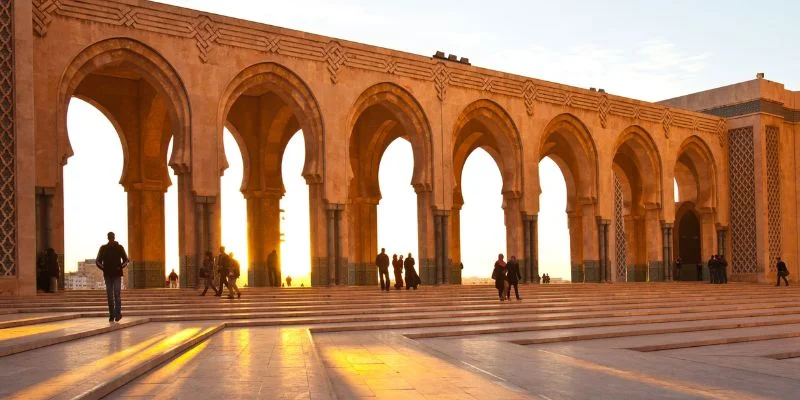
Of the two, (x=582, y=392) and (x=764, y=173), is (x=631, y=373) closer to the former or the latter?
(x=582, y=392)

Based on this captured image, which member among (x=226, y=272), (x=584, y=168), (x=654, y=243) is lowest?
(x=226, y=272)

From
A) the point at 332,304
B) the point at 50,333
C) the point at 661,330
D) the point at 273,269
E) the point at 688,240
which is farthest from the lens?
the point at 688,240

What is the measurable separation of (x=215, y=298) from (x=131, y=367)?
27.9 ft

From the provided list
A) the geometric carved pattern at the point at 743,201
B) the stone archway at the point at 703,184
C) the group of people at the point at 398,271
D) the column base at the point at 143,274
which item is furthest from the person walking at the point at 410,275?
the geometric carved pattern at the point at 743,201

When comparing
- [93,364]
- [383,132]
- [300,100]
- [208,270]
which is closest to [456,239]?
[383,132]

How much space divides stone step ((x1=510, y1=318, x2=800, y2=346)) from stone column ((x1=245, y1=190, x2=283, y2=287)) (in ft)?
38.0

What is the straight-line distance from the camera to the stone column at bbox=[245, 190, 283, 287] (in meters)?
21.5

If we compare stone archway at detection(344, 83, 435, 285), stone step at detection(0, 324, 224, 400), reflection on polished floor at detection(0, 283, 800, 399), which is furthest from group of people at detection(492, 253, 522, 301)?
stone step at detection(0, 324, 224, 400)

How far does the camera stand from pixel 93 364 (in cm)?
615

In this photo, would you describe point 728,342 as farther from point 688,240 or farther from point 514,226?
point 688,240

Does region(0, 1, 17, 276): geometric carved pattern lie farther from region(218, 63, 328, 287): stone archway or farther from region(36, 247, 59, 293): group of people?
region(218, 63, 328, 287): stone archway

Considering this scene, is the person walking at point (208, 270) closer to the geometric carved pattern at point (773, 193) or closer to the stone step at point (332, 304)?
the stone step at point (332, 304)

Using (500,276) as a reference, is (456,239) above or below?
above

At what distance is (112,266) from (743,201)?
2307 cm
